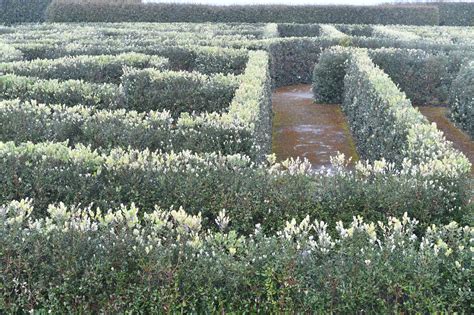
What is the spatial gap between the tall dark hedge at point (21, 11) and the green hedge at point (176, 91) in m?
28.3

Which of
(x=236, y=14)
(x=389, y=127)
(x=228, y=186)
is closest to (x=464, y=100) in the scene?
(x=389, y=127)

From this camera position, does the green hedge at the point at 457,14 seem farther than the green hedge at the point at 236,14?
Yes

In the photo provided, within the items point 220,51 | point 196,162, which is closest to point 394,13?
point 220,51

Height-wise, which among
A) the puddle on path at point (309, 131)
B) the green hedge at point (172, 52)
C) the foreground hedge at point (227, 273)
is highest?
the green hedge at point (172, 52)

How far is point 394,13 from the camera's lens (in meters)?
31.2

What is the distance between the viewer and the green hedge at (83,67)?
12758 millimetres

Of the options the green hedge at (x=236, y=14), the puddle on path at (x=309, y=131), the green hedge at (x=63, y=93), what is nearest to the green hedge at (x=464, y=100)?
the puddle on path at (x=309, y=131)

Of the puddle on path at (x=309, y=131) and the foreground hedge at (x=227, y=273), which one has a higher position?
the foreground hedge at (x=227, y=273)

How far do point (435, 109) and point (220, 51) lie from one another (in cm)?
624

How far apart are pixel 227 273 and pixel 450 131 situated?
33.6ft

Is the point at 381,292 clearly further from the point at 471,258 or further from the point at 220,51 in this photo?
the point at 220,51

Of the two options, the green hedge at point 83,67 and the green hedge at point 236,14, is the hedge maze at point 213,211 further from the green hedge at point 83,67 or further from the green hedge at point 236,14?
the green hedge at point 236,14

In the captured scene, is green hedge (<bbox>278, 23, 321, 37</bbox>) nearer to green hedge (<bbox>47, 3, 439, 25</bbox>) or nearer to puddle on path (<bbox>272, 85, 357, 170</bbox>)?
green hedge (<bbox>47, 3, 439, 25</bbox>)

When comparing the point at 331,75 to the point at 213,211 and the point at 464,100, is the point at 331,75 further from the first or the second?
the point at 213,211
